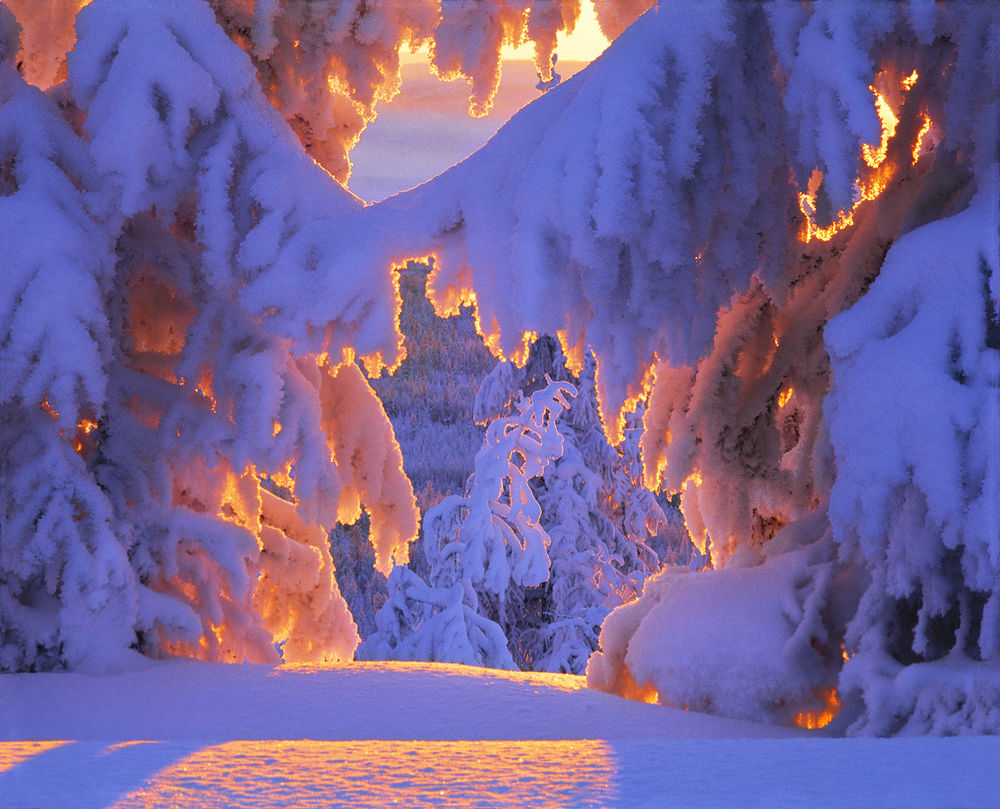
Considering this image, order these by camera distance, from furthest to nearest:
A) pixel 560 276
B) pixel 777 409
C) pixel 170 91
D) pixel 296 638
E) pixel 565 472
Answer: pixel 565 472
pixel 296 638
pixel 777 409
pixel 170 91
pixel 560 276

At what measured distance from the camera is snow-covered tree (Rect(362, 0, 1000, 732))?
3.65m

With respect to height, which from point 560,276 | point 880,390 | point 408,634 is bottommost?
point 408,634

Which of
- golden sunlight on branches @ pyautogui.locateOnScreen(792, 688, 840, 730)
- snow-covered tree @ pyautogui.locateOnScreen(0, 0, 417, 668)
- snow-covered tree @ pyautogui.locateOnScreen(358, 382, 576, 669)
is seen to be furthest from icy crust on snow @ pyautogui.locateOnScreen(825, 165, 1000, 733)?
snow-covered tree @ pyautogui.locateOnScreen(358, 382, 576, 669)

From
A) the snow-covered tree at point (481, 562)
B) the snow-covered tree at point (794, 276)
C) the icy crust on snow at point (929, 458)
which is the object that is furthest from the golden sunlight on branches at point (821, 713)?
the snow-covered tree at point (481, 562)

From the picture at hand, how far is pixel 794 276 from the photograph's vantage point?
4883 mm

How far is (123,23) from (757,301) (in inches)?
119

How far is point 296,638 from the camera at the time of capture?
6.52 meters

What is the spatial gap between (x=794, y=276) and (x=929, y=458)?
1544 mm

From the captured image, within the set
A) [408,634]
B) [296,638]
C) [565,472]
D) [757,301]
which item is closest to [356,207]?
[757,301]

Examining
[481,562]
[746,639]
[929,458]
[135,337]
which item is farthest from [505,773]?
[481,562]

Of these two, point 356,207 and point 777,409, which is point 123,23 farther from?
point 777,409

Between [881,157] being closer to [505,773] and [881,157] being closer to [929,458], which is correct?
[929,458]

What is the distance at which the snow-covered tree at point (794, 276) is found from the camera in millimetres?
3648

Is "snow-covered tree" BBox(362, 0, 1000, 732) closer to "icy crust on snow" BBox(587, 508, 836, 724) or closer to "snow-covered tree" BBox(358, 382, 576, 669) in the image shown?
"icy crust on snow" BBox(587, 508, 836, 724)
